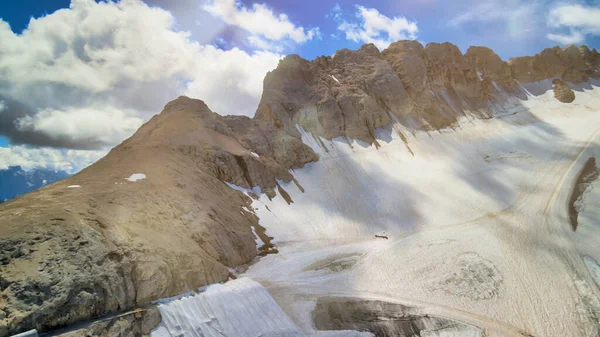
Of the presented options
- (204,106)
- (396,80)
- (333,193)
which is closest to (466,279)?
(333,193)

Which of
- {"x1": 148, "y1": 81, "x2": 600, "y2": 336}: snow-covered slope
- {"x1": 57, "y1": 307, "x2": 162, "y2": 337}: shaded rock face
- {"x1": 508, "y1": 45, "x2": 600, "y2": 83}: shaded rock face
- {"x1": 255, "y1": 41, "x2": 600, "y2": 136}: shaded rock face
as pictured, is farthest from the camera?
{"x1": 508, "y1": 45, "x2": 600, "y2": 83}: shaded rock face

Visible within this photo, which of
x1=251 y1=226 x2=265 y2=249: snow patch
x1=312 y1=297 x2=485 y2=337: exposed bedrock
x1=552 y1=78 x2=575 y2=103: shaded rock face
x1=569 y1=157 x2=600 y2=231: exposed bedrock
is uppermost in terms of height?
x1=552 y1=78 x2=575 y2=103: shaded rock face

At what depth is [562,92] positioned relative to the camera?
62562 mm

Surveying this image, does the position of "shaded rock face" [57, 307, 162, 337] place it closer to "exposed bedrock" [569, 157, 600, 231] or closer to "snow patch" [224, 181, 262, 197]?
"snow patch" [224, 181, 262, 197]

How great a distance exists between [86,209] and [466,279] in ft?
80.9

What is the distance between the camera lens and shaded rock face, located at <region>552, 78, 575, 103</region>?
61409 mm

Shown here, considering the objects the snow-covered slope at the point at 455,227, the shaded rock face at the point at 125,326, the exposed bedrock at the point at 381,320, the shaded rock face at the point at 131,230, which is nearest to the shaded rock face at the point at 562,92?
the snow-covered slope at the point at 455,227

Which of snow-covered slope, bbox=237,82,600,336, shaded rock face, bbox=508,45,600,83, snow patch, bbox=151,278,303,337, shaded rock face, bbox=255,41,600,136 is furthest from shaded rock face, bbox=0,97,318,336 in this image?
shaded rock face, bbox=508,45,600,83

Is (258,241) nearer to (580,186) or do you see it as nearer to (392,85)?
(580,186)

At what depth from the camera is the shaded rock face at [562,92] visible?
61.4 m

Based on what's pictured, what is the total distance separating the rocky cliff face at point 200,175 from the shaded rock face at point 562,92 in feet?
11.4

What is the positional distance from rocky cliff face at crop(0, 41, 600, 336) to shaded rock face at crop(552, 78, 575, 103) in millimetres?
3469

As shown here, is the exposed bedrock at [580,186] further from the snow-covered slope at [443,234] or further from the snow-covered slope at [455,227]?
the snow-covered slope at [455,227]

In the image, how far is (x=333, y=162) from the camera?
1759 inches
